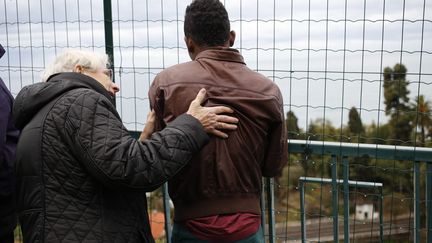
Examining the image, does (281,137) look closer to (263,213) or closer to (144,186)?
(144,186)

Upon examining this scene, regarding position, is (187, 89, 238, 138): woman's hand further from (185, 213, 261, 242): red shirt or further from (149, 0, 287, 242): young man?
(185, 213, 261, 242): red shirt

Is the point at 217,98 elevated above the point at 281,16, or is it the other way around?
the point at 281,16

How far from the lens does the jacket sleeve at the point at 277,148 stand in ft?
8.33

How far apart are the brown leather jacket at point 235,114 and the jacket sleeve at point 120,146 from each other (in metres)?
0.14

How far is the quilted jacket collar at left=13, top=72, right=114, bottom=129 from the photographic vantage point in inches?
94.5

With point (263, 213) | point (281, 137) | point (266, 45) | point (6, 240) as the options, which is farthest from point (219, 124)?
point (6, 240)

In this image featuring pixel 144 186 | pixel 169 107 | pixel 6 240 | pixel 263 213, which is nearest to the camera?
pixel 144 186

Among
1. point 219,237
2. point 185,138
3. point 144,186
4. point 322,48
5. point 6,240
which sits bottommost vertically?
point 6,240

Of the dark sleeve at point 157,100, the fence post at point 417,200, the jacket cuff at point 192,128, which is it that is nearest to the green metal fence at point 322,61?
the fence post at point 417,200

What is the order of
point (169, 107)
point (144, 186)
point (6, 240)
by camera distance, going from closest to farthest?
point (144, 186)
point (169, 107)
point (6, 240)

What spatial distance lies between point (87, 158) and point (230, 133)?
1.98 feet

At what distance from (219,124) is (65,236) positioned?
2.54 feet

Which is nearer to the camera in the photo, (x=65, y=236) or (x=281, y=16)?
(x=65, y=236)

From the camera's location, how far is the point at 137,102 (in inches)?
146
